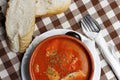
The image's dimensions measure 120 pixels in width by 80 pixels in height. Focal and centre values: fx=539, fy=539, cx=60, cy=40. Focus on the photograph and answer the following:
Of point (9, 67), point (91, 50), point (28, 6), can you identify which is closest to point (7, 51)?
point (9, 67)

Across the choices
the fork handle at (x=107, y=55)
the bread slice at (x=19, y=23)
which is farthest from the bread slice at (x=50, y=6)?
the fork handle at (x=107, y=55)

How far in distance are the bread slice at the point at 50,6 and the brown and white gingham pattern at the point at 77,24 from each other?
0.04 meters

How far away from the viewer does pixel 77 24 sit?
1.90 m

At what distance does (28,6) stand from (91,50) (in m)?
0.27

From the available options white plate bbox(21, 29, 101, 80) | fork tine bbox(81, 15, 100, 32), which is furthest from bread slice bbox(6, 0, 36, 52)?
fork tine bbox(81, 15, 100, 32)

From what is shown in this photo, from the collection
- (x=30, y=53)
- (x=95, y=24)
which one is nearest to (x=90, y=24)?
(x=95, y=24)

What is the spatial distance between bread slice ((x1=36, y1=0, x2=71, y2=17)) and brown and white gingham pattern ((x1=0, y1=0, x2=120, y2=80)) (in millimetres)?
40

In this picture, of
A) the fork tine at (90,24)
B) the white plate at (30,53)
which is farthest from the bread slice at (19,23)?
the fork tine at (90,24)

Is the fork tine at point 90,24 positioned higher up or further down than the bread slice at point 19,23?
further down

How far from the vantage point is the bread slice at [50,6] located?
186 centimetres

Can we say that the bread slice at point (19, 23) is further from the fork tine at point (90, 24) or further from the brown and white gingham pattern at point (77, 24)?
the fork tine at point (90, 24)

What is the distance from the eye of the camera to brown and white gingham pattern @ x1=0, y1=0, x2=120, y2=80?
1.87 meters

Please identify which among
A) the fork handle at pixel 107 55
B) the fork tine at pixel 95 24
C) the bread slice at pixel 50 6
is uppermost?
the bread slice at pixel 50 6

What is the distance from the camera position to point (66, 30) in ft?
6.16
